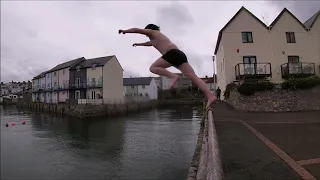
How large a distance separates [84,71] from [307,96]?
4595 centimetres

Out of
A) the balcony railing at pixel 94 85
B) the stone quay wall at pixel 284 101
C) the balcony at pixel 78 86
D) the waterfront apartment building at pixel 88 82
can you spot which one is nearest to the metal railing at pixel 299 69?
the stone quay wall at pixel 284 101

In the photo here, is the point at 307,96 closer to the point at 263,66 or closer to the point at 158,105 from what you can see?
the point at 263,66

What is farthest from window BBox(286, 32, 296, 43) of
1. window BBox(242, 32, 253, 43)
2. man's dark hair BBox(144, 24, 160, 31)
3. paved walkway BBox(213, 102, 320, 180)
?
man's dark hair BBox(144, 24, 160, 31)

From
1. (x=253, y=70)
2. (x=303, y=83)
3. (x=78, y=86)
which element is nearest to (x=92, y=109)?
(x=78, y=86)

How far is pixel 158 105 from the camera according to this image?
88062 mm

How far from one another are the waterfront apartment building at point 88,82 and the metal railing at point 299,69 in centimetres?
2754

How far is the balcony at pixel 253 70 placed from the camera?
26.4 metres

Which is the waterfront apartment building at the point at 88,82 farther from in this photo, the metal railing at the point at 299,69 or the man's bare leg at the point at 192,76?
the man's bare leg at the point at 192,76

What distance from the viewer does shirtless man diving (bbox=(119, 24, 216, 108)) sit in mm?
1625

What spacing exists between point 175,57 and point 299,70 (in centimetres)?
2892

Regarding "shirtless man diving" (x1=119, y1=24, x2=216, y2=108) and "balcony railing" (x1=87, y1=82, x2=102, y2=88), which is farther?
"balcony railing" (x1=87, y1=82, x2=102, y2=88)

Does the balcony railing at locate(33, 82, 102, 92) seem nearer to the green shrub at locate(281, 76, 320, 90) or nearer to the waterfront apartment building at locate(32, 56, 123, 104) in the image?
the waterfront apartment building at locate(32, 56, 123, 104)

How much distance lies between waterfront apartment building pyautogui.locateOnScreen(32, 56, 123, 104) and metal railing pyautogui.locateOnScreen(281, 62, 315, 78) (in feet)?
90.4

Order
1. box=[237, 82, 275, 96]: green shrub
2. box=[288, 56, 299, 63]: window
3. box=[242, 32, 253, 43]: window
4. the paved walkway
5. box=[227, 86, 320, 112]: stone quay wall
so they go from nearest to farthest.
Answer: the paved walkway, box=[227, 86, 320, 112]: stone quay wall, box=[237, 82, 275, 96]: green shrub, box=[288, 56, 299, 63]: window, box=[242, 32, 253, 43]: window
